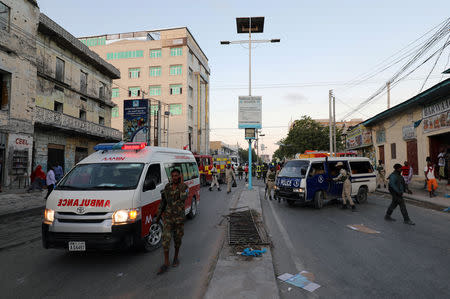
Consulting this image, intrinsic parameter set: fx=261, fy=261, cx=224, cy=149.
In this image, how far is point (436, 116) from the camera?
15.0m

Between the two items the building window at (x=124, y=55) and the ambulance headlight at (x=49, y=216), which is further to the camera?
the building window at (x=124, y=55)

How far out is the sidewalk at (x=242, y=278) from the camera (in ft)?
11.3

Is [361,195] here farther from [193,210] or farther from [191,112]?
[191,112]

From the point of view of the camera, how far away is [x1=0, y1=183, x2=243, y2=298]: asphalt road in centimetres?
363

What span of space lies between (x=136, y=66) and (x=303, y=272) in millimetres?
48909

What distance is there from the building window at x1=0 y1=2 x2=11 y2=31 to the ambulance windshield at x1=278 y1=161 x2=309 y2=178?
61.4 ft

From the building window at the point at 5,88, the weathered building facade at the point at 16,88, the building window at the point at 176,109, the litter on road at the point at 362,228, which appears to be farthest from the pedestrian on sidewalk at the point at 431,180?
the building window at the point at 176,109

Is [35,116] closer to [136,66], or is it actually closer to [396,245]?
[396,245]

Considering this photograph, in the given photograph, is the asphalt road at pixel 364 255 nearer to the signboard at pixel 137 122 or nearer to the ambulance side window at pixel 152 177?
the ambulance side window at pixel 152 177

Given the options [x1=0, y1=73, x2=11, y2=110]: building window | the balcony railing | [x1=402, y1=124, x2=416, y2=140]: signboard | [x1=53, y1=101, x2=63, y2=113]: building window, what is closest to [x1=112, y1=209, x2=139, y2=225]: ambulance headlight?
[x1=0, y1=73, x2=11, y2=110]: building window

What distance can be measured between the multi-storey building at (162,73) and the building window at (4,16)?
2875cm

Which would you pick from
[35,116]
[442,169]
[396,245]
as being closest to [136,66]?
[35,116]

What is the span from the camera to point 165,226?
4.45 metres

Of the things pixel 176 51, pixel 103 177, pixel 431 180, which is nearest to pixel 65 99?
pixel 103 177
